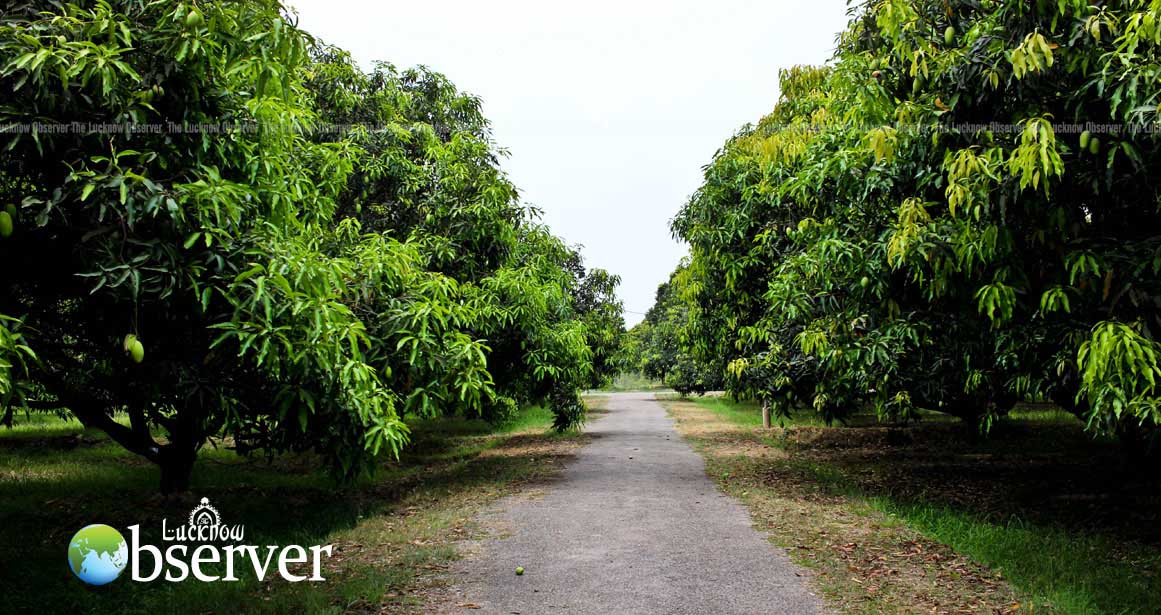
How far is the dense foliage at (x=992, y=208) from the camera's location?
18.5 feet

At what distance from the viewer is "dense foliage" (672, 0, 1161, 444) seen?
5652 mm

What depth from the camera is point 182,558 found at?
7395 millimetres

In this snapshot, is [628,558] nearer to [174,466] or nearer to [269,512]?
[269,512]

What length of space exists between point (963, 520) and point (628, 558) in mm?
4066

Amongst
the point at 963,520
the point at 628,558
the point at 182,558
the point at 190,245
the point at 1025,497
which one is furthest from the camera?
the point at 1025,497

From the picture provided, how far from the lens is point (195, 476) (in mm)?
13305

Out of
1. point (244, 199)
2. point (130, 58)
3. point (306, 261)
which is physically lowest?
point (306, 261)

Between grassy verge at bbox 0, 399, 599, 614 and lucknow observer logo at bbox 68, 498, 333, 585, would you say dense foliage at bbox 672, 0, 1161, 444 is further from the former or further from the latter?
lucknow observer logo at bbox 68, 498, 333, 585

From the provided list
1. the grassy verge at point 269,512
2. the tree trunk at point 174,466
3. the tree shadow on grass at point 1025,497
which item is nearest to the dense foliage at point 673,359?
the tree shadow on grass at point 1025,497

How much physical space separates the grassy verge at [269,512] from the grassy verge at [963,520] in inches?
136

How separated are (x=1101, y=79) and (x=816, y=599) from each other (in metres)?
4.20

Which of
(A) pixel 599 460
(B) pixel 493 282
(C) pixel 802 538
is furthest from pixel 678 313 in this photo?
(C) pixel 802 538

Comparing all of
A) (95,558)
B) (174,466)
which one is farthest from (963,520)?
(174,466)

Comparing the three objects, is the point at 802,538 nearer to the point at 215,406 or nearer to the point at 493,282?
the point at 215,406
